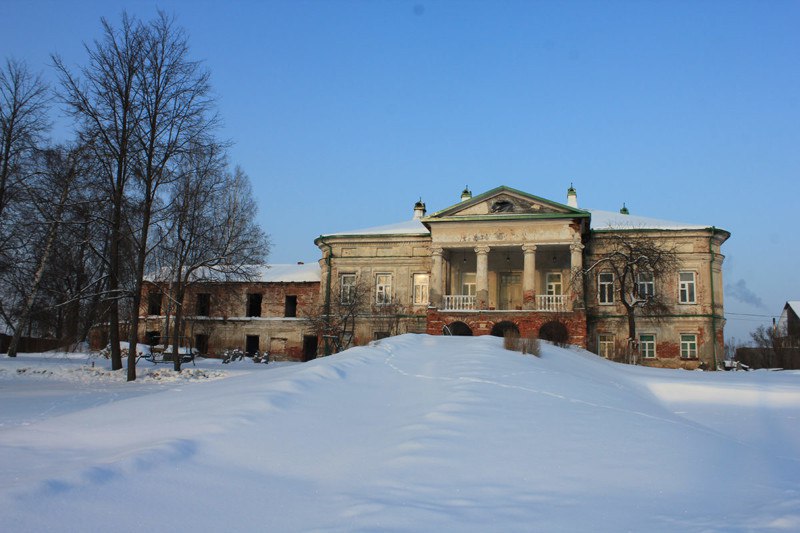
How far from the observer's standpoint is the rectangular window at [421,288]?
34.3 metres

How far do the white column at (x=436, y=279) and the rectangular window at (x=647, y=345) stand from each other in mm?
10077

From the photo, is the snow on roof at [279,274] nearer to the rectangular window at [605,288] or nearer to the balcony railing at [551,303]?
the balcony railing at [551,303]

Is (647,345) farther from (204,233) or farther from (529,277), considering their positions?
(204,233)

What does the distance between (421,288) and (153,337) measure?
1777 centimetres

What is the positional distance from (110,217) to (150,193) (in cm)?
172

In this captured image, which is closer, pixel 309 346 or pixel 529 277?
pixel 529 277

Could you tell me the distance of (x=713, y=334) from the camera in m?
30.8

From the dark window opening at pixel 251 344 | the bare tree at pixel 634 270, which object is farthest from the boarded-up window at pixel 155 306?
the bare tree at pixel 634 270

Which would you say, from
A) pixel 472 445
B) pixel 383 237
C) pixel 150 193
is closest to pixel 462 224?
pixel 383 237

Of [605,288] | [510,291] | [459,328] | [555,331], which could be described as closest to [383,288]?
[459,328]

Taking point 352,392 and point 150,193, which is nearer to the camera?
point 352,392

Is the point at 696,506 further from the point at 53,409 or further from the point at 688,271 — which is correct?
the point at 688,271

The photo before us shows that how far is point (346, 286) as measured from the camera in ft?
117

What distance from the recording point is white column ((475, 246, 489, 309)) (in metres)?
29.9
